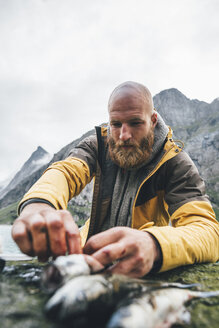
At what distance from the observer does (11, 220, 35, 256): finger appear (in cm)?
217

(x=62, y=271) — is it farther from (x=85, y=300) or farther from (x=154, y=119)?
(x=154, y=119)

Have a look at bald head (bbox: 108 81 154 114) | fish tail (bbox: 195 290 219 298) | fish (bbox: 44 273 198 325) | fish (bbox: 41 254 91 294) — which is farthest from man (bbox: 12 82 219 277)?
fish tail (bbox: 195 290 219 298)

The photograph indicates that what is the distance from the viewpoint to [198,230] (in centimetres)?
317

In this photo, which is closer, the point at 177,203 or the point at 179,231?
the point at 179,231

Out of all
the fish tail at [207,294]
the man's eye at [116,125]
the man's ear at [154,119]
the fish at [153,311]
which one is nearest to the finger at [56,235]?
the fish at [153,311]

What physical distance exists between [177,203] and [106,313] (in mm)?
3047

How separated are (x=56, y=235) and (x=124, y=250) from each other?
2.34 feet

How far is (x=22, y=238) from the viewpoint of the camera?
218 cm

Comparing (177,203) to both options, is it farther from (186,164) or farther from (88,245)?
(88,245)

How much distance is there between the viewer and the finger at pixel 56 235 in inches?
84.6

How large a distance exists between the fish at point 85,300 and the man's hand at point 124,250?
12.7 inches

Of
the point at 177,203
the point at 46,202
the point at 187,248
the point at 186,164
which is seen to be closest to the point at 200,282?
the point at 187,248

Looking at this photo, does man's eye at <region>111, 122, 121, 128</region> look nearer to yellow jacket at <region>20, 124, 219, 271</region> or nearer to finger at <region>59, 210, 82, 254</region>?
yellow jacket at <region>20, 124, 219, 271</region>

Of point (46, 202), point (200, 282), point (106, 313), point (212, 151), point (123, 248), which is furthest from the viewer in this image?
point (212, 151)
